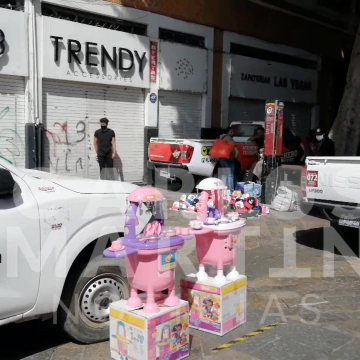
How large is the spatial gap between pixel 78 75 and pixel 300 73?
1104 cm

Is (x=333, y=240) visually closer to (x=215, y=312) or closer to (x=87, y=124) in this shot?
(x=215, y=312)

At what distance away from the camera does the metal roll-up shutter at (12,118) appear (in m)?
12.1

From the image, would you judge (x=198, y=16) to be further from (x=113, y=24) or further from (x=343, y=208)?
(x=343, y=208)

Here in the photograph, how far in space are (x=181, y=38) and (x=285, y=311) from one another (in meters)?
12.3

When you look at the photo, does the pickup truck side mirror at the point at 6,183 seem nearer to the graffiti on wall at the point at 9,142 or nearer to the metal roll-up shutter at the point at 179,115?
the graffiti on wall at the point at 9,142

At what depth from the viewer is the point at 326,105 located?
23.0m

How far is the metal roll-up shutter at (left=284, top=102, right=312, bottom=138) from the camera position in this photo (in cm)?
2106

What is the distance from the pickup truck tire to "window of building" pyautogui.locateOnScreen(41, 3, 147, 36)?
10125 mm

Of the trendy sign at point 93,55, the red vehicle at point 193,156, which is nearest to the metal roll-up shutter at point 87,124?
the trendy sign at point 93,55

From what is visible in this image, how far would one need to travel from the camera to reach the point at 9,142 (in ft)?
40.3

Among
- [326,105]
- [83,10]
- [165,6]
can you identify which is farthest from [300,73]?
[83,10]

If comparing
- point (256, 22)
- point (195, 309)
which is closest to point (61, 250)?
point (195, 309)

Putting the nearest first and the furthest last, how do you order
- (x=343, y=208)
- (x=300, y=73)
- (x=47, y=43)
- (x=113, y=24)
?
(x=343, y=208)
(x=47, y=43)
(x=113, y=24)
(x=300, y=73)

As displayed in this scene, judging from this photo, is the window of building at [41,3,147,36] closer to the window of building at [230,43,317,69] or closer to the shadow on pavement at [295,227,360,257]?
the window of building at [230,43,317,69]
